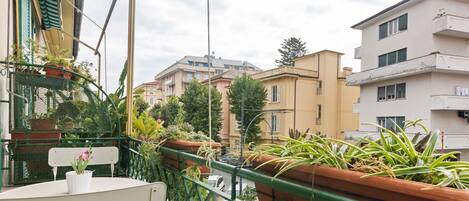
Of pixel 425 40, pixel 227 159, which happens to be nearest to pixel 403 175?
pixel 227 159

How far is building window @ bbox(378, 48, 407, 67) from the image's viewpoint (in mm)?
11710

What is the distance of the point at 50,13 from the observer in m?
5.04

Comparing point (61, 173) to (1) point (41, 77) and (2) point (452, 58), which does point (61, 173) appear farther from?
(2) point (452, 58)

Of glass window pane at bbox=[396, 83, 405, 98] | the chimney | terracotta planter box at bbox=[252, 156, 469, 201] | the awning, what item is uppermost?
the chimney

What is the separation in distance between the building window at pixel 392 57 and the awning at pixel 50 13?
35.8 ft

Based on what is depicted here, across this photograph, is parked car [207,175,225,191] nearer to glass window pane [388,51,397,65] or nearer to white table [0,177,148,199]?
white table [0,177,148,199]

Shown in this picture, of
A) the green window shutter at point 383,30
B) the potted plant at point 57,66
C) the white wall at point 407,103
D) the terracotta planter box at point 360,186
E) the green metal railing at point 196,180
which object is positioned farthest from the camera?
the green window shutter at point 383,30

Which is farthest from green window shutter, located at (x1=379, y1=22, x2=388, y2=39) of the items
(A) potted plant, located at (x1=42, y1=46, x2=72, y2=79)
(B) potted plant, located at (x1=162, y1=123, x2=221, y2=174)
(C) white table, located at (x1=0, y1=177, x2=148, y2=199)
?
(C) white table, located at (x1=0, y1=177, x2=148, y2=199)

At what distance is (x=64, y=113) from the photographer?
2.69 meters

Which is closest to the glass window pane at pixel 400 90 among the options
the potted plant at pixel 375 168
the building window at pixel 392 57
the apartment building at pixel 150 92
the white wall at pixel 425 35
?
the building window at pixel 392 57

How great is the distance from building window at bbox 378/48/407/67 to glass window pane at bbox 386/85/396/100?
93 cm

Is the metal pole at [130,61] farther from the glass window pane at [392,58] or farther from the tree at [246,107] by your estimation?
the glass window pane at [392,58]

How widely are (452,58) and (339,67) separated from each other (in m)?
5.89

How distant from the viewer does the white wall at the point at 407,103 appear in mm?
10109
